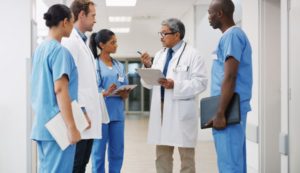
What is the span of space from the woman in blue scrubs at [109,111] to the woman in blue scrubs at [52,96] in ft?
3.63

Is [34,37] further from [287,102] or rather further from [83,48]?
[287,102]

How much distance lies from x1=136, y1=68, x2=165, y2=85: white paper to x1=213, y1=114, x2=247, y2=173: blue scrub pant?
0.75m

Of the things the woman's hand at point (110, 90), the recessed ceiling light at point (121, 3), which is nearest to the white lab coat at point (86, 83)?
the woman's hand at point (110, 90)

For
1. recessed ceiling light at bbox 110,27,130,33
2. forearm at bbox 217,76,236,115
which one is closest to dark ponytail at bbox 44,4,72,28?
forearm at bbox 217,76,236,115

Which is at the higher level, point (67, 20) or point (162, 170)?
point (67, 20)

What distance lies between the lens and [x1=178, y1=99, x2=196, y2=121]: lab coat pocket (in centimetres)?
279

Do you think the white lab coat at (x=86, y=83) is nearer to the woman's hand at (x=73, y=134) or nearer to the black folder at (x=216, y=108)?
the woman's hand at (x=73, y=134)

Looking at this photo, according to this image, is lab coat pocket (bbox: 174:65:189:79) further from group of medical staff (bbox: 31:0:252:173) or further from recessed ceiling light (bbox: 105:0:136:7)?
recessed ceiling light (bbox: 105:0:136:7)

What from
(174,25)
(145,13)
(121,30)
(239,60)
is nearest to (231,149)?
(239,60)

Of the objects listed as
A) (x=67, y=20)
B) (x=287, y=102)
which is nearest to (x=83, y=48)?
(x=67, y=20)

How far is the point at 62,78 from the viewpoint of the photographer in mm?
1873

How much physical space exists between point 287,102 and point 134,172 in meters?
1.86

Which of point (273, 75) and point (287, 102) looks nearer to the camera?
point (287, 102)

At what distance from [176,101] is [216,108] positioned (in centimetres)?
72
